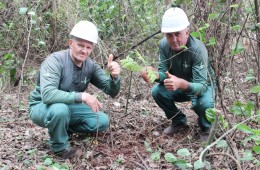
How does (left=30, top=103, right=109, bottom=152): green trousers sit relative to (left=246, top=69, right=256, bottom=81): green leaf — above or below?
below

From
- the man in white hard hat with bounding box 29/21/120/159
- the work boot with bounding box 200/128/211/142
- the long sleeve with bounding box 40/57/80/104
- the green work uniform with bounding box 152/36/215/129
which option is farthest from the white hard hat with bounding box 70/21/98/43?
the work boot with bounding box 200/128/211/142

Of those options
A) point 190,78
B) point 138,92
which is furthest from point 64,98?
point 138,92

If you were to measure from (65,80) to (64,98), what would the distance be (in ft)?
1.07

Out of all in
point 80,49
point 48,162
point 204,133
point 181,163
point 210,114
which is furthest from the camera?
point 204,133

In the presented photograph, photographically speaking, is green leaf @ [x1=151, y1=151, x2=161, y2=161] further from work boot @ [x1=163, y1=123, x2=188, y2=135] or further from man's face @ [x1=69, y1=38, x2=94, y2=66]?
man's face @ [x1=69, y1=38, x2=94, y2=66]

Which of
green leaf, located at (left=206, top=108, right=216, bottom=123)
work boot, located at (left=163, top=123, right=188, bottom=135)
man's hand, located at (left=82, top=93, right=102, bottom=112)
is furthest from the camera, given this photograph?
work boot, located at (left=163, top=123, right=188, bottom=135)

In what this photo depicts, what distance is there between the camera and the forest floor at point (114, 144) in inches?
144

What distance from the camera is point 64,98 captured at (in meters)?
3.77

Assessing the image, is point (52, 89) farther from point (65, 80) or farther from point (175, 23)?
point (175, 23)

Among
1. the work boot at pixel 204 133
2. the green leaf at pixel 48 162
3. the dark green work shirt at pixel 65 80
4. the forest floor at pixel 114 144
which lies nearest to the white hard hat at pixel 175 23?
the dark green work shirt at pixel 65 80

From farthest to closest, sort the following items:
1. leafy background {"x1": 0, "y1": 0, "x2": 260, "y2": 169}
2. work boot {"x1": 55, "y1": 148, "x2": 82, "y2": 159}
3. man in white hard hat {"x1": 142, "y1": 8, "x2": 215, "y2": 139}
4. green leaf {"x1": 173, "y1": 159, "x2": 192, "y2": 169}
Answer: man in white hard hat {"x1": 142, "y1": 8, "x2": 215, "y2": 139}
work boot {"x1": 55, "y1": 148, "x2": 82, "y2": 159}
leafy background {"x1": 0, "y1": 0, "x2": 260, "y2": 169}
green leaf {"x1": 173, "y1": 159, "x2": 192, "y2": 169}

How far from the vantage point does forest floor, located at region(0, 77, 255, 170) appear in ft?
12.0

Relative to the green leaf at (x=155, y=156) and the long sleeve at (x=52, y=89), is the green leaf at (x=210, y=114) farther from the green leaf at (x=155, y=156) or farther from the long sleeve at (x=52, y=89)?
the long sleeve at (x=52, y=89)

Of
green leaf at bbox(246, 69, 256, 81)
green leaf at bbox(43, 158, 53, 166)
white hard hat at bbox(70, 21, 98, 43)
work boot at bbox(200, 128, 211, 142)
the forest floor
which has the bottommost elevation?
the forest floor
